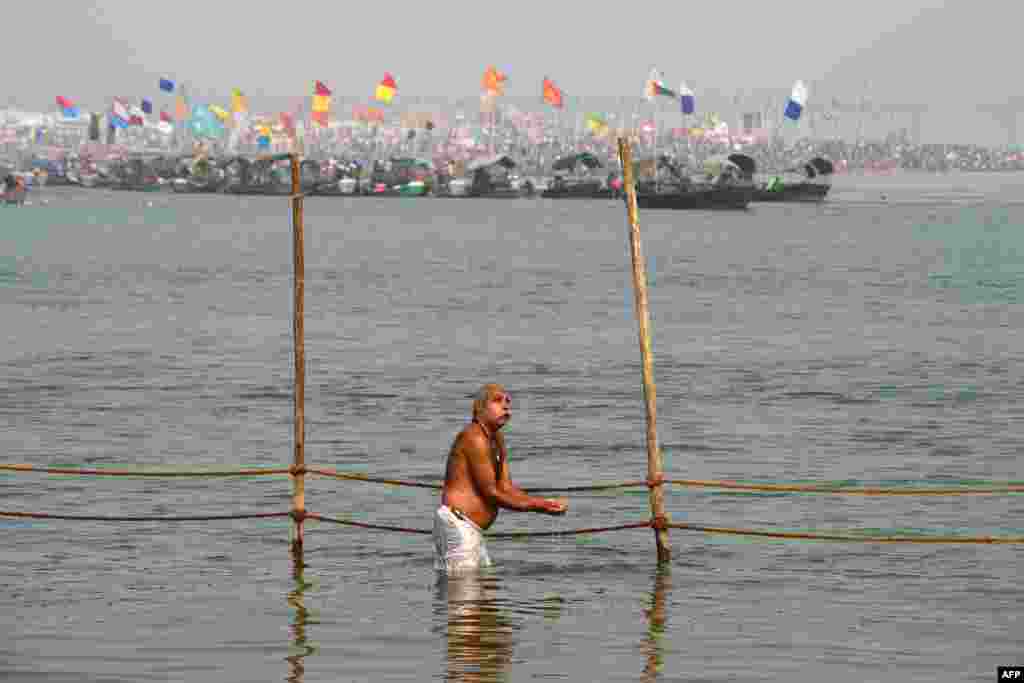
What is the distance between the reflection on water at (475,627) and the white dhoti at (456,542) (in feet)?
0.64

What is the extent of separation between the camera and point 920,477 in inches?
1164

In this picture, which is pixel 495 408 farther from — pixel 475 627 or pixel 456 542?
pixel 475 627

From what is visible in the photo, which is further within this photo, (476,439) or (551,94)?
(551,94)

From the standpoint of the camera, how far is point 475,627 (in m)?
16.1

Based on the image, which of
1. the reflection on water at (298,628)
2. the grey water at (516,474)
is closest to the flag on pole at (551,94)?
the grey water at (516,474)

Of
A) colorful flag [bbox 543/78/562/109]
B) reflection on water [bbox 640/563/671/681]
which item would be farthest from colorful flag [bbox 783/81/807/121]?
reflection on water [bbox 640/563/671/681]

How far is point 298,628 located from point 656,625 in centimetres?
264

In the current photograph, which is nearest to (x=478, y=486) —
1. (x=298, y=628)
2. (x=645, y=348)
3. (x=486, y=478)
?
(x=486, y=478)

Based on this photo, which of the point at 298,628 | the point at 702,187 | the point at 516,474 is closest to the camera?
the point at 298,628

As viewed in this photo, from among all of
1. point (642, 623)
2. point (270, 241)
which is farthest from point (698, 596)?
point (270, 241)

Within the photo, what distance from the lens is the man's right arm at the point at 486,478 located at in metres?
16.2

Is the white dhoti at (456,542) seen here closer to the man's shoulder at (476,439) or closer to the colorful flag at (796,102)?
the man's shoulder at (476,439)

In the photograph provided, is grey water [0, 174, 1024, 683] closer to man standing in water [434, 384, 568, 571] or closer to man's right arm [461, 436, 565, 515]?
man standing in water [434, 384, 568, 571]

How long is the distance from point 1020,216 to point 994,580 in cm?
18403
